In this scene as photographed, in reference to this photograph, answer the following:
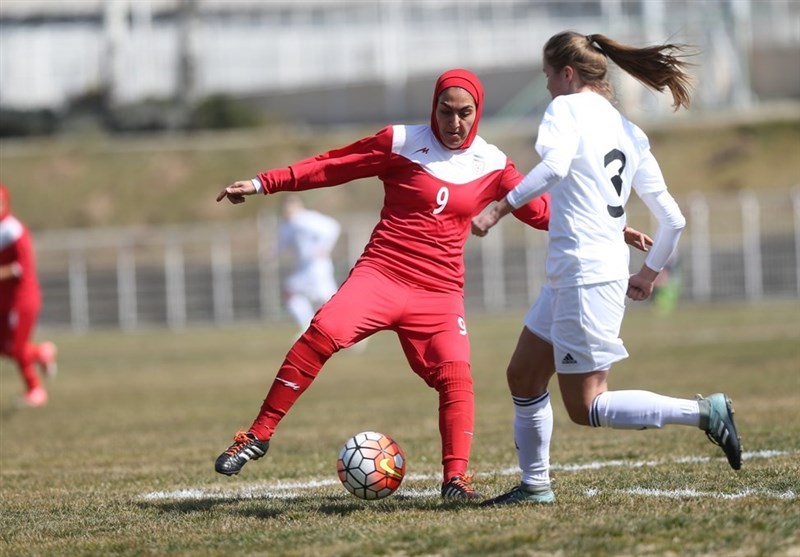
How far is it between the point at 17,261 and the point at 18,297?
1.73 ft

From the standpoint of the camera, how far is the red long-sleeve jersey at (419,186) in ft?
22.6

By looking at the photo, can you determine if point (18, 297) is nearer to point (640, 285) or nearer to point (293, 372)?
Result: point (293, 372)

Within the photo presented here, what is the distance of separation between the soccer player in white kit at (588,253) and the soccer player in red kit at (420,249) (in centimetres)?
53

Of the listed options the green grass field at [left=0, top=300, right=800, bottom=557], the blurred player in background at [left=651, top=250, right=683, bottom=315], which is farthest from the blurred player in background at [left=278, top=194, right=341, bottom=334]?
the blurred player in background at [left=651, top=250, right=683, bottom=315]

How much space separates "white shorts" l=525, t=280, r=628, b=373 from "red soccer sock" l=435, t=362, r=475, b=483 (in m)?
0.87

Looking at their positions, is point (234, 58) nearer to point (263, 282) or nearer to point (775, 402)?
point (263, 282)

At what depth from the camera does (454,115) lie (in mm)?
6723

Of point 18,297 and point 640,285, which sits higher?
Answer: point 640,285

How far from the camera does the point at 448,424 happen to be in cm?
679

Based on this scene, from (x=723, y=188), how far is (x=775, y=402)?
28043 millimetres

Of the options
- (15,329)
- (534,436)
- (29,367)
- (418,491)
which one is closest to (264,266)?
(29,367)

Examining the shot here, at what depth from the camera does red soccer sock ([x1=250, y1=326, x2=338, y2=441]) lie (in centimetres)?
672

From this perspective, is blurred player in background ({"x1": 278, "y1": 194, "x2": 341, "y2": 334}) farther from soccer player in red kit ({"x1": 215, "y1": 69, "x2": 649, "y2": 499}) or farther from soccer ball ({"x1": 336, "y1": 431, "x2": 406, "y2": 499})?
soccer ball ({"x1": 336, "y1": 431, "x2": 406, "y2": 499})

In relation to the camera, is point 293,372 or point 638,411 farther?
point 293,372
